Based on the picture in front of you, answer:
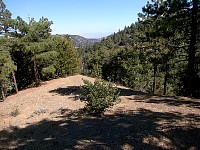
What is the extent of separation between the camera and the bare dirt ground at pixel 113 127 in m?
9.52

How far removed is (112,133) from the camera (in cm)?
1072

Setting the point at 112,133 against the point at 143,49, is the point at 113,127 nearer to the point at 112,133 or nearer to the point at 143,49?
the point at 112,133

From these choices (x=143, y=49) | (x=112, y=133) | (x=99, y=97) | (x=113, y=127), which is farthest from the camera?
(x=143, y=49)

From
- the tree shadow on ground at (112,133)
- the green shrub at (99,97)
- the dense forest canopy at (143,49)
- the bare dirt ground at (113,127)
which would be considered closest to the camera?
the tree shadow on ground at (112,133)

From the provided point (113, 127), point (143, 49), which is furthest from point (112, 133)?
point (143, 49)

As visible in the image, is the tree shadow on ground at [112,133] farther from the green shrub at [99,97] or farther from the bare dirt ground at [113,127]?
the green shrub at [99,97]

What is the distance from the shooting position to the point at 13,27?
27312mm

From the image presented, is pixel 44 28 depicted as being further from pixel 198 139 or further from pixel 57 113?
pixel 198 139

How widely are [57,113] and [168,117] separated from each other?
7095 mm

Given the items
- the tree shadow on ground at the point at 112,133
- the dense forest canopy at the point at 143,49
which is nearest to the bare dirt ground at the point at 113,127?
the tree shadow on ground at the point at 112,133

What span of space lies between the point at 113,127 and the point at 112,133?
716mm

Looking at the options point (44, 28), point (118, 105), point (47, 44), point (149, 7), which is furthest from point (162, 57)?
point (44, 28)

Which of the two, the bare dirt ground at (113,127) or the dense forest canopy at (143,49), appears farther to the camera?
the dense forest canopy at (143,49)

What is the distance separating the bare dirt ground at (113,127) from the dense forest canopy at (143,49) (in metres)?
2.83
